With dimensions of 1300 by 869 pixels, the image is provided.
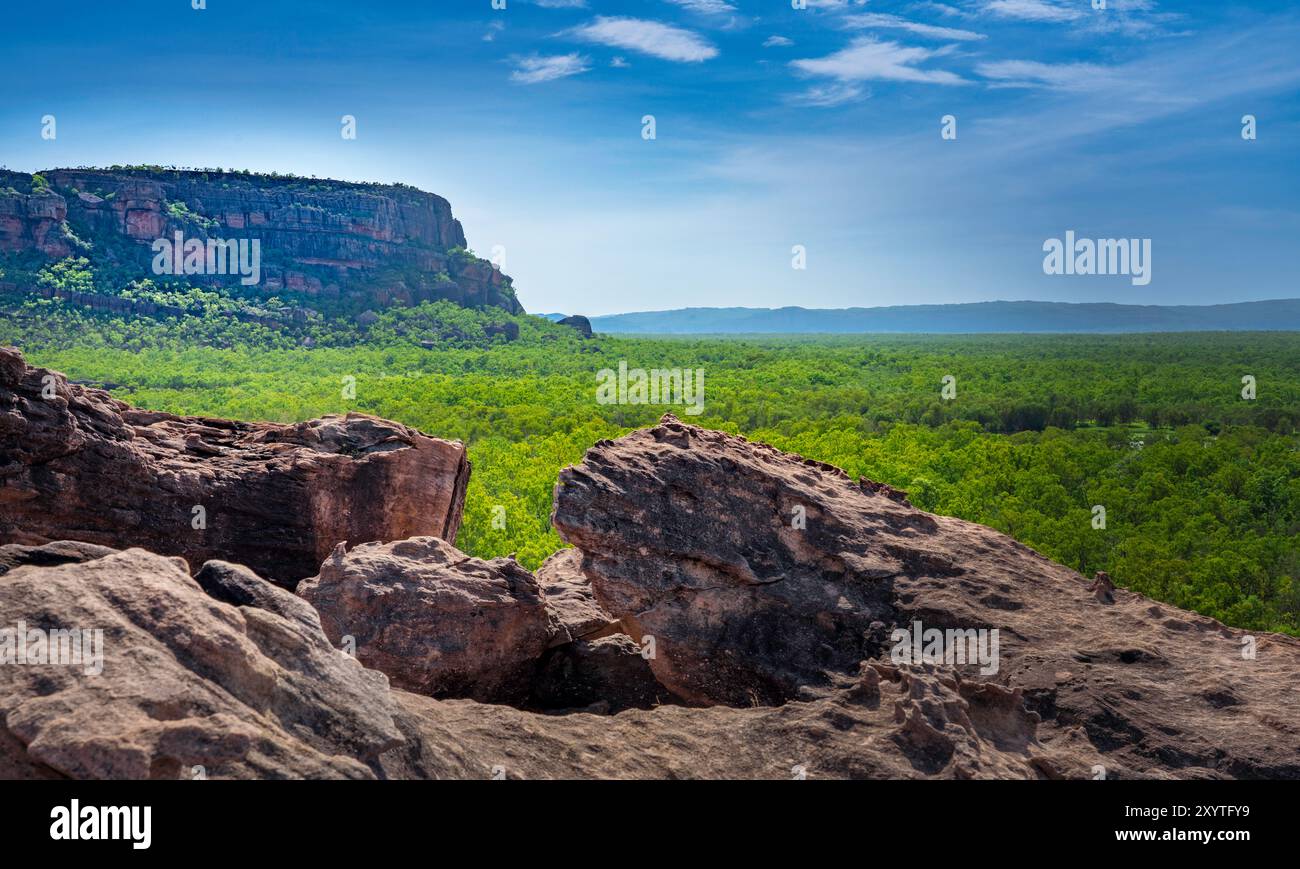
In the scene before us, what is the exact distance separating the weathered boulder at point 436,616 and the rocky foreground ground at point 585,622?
0.11ft

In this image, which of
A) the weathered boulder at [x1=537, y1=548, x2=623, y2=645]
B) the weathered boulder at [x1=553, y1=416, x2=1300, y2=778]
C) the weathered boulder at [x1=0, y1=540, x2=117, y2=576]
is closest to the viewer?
the weathered boulder at [x1=0, y1=540, x2=117, y2=576]

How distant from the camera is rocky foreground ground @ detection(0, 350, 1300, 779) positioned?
7.96 meters

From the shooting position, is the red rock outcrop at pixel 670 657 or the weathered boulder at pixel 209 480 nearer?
the red rock outcrop at pixel 670 657

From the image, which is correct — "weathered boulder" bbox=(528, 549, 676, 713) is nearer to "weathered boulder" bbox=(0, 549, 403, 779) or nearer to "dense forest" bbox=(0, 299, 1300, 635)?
"weathered boulder" bbox=(0, 549, 403, 779)

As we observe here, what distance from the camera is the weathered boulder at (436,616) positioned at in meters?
12.5

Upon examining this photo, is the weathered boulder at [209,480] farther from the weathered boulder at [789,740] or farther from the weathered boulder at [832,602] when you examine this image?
the weathered boulder at [789,740]

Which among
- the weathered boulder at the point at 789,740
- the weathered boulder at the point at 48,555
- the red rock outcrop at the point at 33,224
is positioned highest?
the red rock outcrop at the point at 33,224

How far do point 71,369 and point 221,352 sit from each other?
25.5m

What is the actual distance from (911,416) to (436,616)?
6322 cm

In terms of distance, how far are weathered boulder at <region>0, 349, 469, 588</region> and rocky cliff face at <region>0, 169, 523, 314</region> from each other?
126 m

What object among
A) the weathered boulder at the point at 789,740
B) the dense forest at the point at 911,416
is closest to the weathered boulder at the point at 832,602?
A: the weathered boulder at the point at 789,740

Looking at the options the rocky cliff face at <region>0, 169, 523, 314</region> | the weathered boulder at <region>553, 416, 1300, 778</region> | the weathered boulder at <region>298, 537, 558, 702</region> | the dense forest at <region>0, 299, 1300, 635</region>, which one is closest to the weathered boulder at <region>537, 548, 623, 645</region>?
the weathered boulder at <region>298, 537, 558, 702</region>
